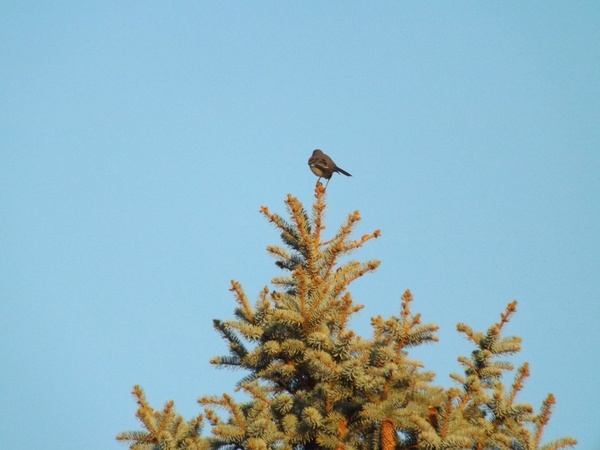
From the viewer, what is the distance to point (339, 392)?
6344 millimetres

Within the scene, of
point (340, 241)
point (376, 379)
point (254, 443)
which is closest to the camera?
point (254, 443)

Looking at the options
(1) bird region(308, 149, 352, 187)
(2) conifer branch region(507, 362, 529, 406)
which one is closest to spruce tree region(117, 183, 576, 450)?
(2) conifer branch region(507, 362, 529, 406)

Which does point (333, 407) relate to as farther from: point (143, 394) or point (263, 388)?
point (143, 394)

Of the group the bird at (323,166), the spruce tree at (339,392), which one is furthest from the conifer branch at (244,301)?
the bird at (323,166)

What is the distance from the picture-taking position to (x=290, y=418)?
641 centimetres

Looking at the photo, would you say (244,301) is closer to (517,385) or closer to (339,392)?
(339,392)

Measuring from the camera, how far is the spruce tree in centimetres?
604

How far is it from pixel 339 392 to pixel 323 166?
25.8 ft

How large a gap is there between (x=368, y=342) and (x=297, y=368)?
0.67 metres

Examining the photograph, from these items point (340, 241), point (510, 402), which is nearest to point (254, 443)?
point (510, 402)

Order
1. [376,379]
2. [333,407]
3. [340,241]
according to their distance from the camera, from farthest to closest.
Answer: [340,241]
[333,407]
[376,379]

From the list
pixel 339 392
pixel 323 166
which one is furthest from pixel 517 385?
pixel 323 166

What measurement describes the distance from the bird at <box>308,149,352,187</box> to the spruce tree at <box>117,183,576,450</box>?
6.97m

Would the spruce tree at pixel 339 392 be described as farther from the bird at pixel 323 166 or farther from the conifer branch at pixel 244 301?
the bird at pixel 323 166
